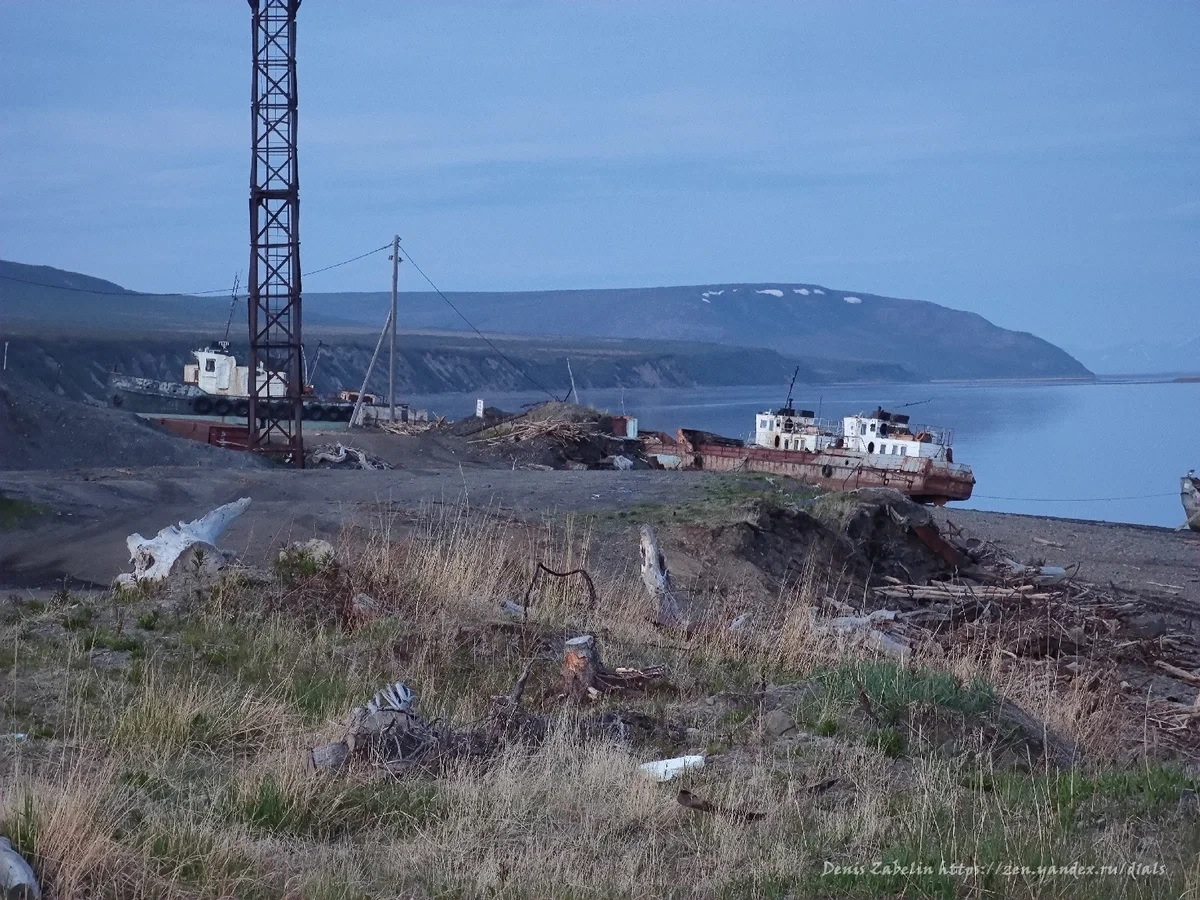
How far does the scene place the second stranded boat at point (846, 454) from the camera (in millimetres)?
40594

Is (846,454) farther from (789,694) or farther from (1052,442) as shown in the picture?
(1052,442)

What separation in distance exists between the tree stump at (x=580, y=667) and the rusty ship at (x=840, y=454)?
102ft

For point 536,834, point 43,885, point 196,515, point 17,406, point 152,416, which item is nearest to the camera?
point 43,885

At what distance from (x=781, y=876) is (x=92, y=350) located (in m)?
101

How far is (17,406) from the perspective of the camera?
29.8 meters

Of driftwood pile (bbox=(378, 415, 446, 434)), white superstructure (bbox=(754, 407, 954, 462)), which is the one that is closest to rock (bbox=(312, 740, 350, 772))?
driftwood pile (bbox=(378, 415, 446, 434))

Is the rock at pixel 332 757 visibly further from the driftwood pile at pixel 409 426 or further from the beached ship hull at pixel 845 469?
the driftwood pile at pixel 409 426

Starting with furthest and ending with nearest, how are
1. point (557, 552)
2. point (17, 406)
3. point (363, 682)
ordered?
point (17, 406)
point (557, 552)
point (363, 682)

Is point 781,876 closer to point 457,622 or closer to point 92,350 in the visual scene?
point 457,622

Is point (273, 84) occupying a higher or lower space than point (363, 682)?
higher

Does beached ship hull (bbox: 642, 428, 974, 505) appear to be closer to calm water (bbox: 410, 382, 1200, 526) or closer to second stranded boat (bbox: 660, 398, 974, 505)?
second stranded boat (bbox: 660, 398, 974, 505)

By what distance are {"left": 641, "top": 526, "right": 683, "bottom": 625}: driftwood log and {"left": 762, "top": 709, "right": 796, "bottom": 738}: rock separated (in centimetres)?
407

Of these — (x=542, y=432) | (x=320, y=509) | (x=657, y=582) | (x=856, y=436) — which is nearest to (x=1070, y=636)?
(x=657, y=582)

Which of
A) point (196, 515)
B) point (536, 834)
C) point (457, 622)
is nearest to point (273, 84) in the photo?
point (196, 515)
